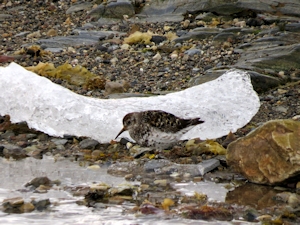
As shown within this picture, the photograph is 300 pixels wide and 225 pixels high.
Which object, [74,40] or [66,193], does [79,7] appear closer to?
[74,40]

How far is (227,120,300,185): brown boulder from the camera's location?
22.7ft

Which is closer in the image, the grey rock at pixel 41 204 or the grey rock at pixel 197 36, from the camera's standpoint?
the grey rock at pixel 41 204

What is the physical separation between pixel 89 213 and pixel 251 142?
1.81 m

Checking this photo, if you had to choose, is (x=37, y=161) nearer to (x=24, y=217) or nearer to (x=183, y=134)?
(x=183, y=134)

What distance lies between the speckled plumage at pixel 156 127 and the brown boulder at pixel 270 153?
3.54 feet

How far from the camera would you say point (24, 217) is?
242 inches

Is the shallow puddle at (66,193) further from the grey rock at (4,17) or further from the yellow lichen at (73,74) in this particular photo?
the grey rock at (4,17)

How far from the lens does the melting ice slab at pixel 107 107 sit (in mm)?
8922

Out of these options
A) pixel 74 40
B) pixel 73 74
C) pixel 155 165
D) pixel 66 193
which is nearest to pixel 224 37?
pixel 73 74

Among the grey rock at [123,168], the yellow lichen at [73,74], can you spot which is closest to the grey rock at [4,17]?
the yellow lichen at [73,74]

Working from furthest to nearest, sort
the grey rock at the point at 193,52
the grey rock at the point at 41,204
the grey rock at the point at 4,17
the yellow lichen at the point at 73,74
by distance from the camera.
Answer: the grey rock at the point at 4,17 < the grey rock at the point at 193,52 < the yellow lichen at the point at 73,74 < the grey rock at the point at 41,204

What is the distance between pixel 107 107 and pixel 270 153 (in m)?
2.61

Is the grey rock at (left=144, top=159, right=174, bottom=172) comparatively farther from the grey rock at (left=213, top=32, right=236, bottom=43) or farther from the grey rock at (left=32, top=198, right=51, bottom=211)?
the grey rock at (left=213, top=32, right=236, bottom=43)

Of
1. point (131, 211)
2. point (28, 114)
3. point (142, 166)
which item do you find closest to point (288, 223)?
point (131, 211)
